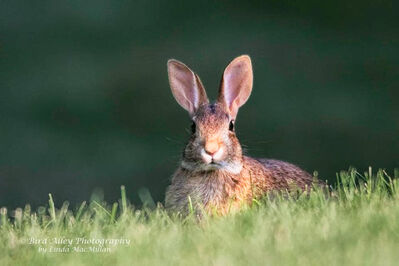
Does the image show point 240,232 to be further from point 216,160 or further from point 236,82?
point 236,82

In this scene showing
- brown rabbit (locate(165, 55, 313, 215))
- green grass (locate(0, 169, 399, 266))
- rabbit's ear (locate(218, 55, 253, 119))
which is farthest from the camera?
rabbit's ear (locate(218, 55, 253, 119))

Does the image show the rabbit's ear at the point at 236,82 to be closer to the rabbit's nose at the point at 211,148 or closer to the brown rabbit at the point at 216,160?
the brown rabbit at the point at 216,160

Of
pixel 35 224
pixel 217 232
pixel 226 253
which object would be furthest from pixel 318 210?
pixel 35 224

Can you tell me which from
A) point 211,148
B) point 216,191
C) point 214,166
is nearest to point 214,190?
point 216,191

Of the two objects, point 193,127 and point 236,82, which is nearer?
point 193,127

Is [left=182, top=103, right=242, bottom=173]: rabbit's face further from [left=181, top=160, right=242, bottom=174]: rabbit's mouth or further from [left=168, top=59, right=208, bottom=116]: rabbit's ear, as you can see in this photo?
[left=168, top=59, right=208, bottom=116]: rabbit's ear

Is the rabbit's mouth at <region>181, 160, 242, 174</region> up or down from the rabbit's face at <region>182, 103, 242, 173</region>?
down

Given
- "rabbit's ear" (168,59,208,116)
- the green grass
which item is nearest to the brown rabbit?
"rabbit's ear" (168,59,208,116)
